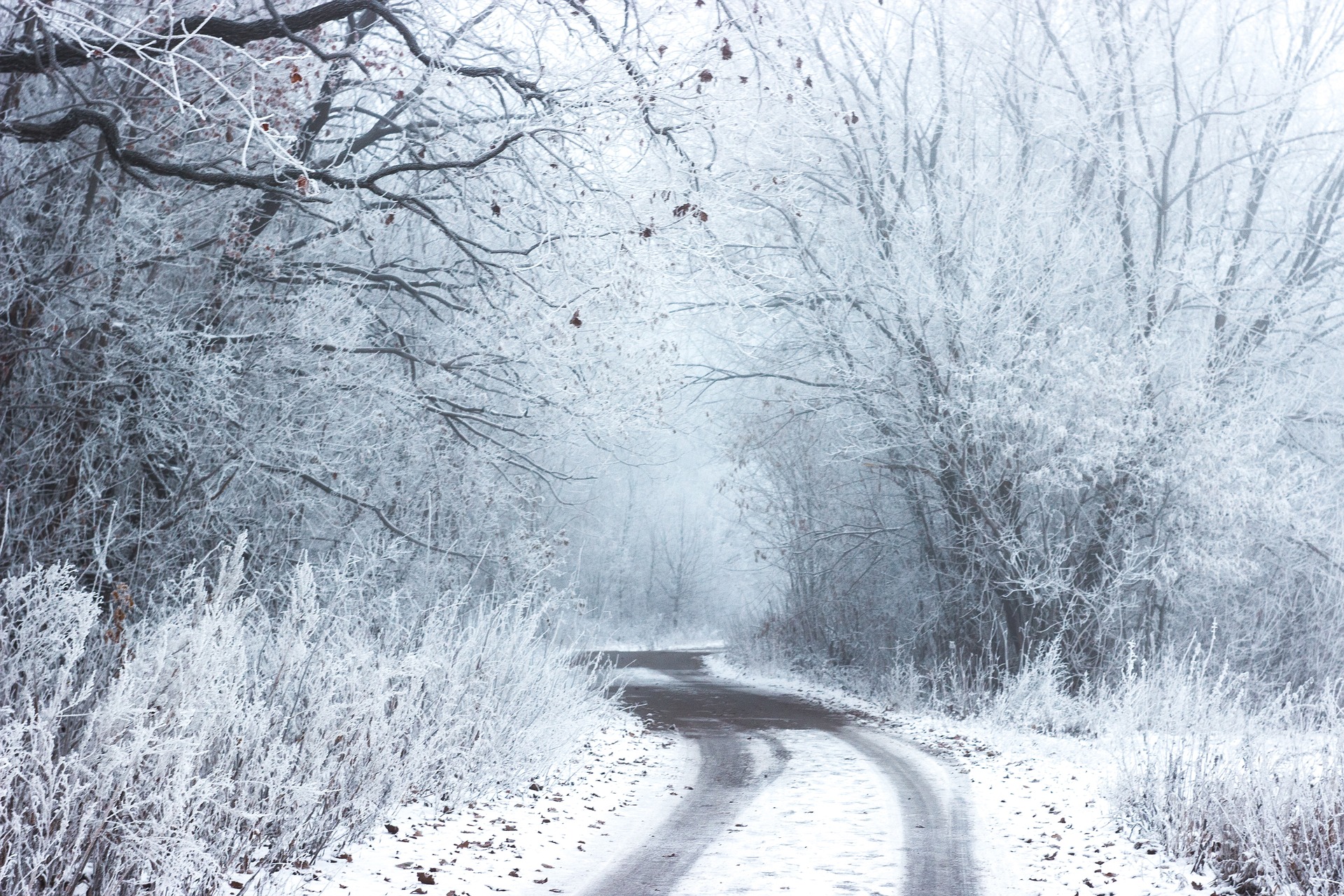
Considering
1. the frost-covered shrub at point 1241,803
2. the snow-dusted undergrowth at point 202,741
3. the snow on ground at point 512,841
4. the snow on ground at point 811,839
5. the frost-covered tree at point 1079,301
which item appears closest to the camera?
the snow-dusted undergrowth at point 202,741

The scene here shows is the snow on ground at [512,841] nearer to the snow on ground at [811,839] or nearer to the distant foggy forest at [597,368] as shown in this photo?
the distant foggy forest at [597,368]

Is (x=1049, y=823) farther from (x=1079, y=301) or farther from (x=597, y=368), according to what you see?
(x=1079, y=301)

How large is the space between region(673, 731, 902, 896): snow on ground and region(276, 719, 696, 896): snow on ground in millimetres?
691

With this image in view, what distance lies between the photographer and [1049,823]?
25.8ft

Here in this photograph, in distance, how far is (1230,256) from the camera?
15.9 m

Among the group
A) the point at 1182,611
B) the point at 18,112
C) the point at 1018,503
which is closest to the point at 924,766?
the point at 1018,503

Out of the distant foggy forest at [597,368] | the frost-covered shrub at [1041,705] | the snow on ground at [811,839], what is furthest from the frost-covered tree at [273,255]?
the frost-covered shrub at [1041,705]

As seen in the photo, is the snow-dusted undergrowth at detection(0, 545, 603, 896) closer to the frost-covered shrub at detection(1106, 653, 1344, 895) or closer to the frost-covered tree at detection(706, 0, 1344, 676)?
the frost-covered shrub at detection(1106, 653, 1344, 895)

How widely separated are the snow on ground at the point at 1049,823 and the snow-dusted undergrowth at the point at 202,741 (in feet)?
11.9

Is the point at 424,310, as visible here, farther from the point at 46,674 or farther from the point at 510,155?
the point at 46,674

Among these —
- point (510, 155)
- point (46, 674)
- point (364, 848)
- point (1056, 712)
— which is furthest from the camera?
point (1056, 712)

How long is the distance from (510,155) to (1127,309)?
30.7 ft

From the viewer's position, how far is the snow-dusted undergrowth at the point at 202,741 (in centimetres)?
443

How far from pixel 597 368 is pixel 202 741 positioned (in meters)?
6.37
